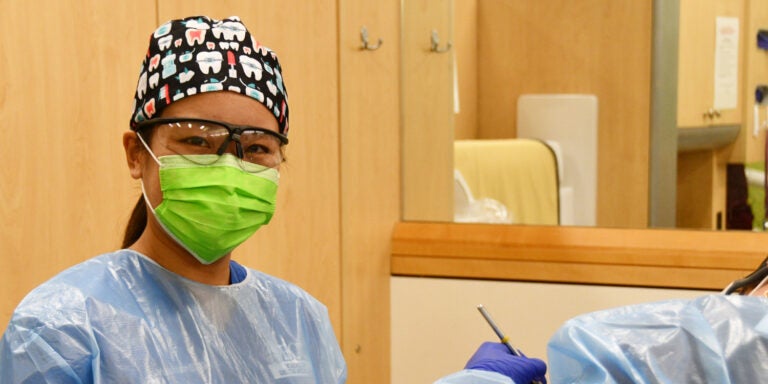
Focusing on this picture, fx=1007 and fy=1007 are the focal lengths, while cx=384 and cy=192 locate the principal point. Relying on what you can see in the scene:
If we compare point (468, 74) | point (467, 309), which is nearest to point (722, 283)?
point (467, 309)

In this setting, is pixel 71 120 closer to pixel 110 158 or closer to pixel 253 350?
pixel 110 158

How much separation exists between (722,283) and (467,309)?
2.57 feet

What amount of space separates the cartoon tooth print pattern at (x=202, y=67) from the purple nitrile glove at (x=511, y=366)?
0.47 metres

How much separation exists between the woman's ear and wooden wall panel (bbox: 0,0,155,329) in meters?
0.40

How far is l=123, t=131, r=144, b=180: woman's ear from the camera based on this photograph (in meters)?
1.44

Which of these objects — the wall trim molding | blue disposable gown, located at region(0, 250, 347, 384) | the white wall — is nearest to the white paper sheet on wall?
the wall trim molding

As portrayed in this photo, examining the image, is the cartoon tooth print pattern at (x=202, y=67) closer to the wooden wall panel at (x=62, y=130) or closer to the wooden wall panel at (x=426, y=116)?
the wooden wall panel at (x=62, y=130)

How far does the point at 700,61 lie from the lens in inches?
134

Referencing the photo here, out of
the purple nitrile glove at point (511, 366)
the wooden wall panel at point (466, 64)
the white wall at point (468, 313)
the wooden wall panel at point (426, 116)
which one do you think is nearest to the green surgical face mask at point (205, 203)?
the purple nitrile glove at point (511, 366)

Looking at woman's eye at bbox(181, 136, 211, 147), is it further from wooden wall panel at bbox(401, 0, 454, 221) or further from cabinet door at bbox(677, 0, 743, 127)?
cabinet door at bbox(677, 0, 743, 127)

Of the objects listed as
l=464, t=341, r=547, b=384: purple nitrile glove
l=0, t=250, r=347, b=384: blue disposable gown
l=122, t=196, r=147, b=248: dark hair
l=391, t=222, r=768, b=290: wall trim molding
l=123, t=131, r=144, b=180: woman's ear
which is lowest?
l=391, t=222, r=768, b=290: wall trim molding

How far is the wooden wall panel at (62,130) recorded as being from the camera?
1.75 metres

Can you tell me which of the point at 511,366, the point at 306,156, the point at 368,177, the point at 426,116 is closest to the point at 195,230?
the point at 511,366

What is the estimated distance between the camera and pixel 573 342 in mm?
1123
